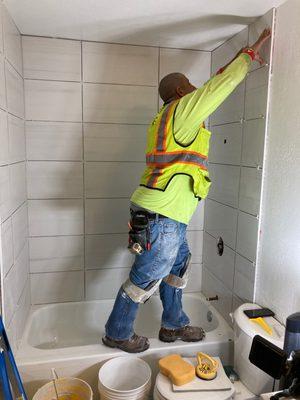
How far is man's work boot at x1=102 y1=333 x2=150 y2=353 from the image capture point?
1.68m

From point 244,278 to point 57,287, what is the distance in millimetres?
1185

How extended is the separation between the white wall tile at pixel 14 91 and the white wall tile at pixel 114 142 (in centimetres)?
39

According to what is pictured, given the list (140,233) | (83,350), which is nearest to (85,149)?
(140,233)

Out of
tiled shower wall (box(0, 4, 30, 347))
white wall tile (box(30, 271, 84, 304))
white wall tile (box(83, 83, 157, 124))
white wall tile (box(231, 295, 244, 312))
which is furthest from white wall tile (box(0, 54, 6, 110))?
white wall tile (box(231, 295, 244, 312))

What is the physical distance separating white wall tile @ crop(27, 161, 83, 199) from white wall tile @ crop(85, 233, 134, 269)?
0.33m

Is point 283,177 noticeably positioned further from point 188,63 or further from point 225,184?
point 188,63

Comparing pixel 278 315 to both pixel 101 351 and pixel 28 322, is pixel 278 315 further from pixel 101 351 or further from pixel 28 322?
pixel 28 322

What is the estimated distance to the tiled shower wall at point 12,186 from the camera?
4.81ft

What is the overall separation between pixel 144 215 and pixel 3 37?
1009mm

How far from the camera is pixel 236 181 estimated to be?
6.13 feet

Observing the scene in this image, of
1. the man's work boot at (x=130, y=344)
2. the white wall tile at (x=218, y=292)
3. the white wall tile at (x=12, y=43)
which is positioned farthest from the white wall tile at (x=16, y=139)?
the white wall tile at (x=218, y=292)

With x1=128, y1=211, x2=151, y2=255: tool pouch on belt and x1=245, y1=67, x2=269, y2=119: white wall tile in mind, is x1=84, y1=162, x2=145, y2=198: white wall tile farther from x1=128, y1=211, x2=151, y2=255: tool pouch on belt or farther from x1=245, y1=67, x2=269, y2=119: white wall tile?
x1=245, y1=67, x2=269, y2=119: white wall tile

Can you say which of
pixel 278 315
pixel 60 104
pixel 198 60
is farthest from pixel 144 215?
pixel 198 60

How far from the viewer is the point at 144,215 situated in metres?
1.58
